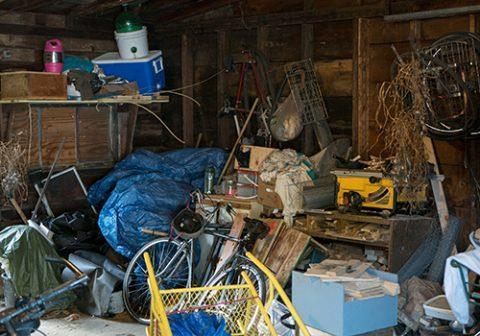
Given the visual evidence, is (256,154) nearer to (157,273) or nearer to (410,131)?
(157,273)

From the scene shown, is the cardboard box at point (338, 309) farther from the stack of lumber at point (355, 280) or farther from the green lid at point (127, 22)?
the green lid at point (127, 22)

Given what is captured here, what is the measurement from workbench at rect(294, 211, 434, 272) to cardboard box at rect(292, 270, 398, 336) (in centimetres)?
50

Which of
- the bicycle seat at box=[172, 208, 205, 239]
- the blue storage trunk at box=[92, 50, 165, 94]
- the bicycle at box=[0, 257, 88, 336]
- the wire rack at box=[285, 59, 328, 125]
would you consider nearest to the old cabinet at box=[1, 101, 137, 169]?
the blue storage trunk at box=[92, 50, 165, 94]

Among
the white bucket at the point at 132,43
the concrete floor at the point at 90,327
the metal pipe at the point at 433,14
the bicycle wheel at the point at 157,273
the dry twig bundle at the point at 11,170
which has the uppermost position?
the metal pipe at the point at 433,14

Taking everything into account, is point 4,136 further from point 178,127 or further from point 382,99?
point 382,99

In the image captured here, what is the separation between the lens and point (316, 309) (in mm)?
4605

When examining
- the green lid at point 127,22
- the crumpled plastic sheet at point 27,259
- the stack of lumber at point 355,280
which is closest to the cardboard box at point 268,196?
the stack of lumber at point 355,280

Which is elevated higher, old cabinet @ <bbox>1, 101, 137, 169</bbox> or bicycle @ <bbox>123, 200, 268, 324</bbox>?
old cabinet @ <bbox>1, 101, 137, 169</bbox>

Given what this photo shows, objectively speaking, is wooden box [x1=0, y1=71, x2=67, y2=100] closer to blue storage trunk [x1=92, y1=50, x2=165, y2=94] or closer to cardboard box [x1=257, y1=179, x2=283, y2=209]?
blue storage trunk [x1=92, y1=50, x2=165, y2=94]

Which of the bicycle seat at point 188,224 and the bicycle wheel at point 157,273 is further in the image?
the bicycle wheel at point 157,273

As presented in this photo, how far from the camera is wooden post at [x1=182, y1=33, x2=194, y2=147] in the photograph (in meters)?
7.40

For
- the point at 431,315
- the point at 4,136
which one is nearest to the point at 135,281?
the point at 4,136

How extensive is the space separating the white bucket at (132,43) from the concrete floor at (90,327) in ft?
8.59

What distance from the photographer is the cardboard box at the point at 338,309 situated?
4.41 meters
